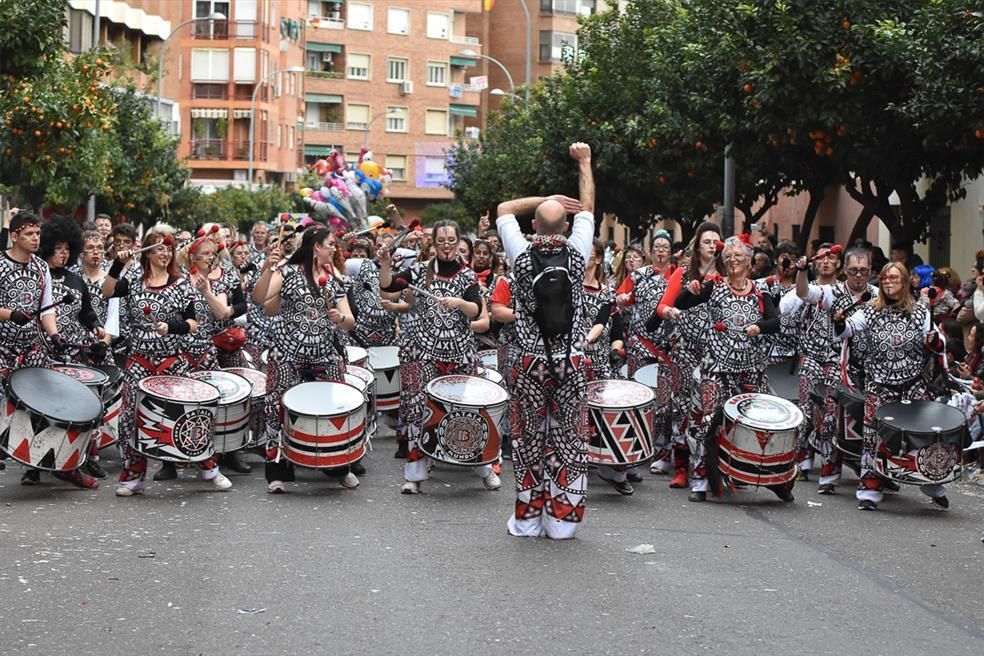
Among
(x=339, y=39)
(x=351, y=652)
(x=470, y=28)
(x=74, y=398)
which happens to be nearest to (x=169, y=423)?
(x=74, y=398)

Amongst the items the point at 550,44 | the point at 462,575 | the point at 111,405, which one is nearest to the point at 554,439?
the point at 462,575

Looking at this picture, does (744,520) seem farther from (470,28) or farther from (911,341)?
(470,28)

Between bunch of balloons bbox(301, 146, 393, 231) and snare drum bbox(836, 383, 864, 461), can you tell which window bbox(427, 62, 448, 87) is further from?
snare drum bbox(836, 383, 864, 461)

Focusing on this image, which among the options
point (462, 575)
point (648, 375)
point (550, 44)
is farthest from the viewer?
point (550, 44)

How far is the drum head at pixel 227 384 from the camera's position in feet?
40.9

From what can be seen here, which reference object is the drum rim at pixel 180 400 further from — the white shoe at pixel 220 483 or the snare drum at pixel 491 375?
the snare drum at pixel 491 375

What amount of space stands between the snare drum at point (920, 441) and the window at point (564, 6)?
3356 inches

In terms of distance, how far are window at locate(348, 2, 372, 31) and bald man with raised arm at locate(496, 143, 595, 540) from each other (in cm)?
8166

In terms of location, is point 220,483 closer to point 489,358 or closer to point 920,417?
point 489,358

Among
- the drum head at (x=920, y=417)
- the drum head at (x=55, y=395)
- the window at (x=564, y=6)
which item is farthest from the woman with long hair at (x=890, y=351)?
the window at (x=564, y=6)

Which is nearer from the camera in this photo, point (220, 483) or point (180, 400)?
point (180, 400)

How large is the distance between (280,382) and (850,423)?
162 inches

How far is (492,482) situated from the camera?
1280 cm

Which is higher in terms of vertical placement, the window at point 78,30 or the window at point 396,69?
the window at point 396,69
